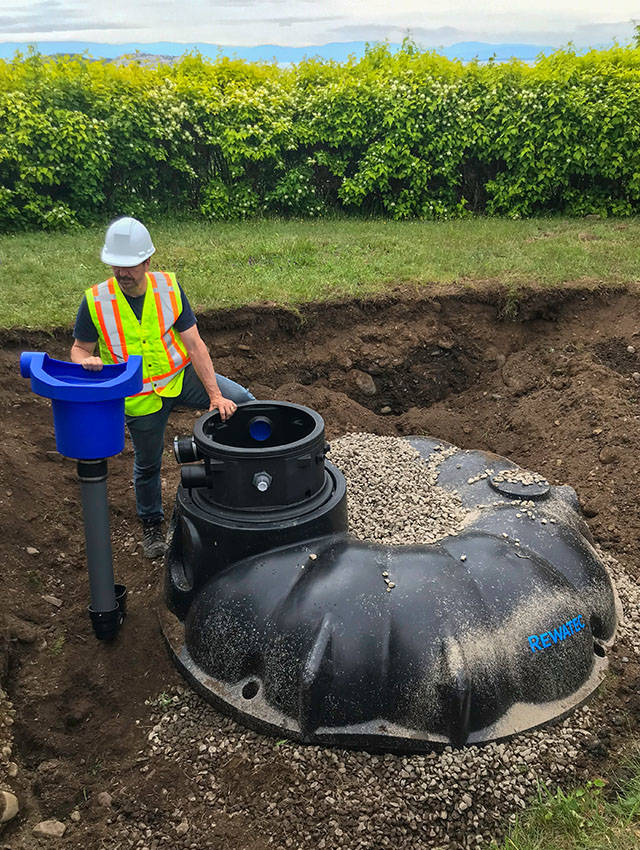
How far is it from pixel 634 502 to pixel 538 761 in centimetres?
214

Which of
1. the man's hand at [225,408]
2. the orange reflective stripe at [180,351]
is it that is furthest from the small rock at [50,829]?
the orange reflective stripe at [180,351]

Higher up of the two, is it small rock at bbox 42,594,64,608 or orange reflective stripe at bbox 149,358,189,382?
orange reflective stripe at bbox 149,358,189,382

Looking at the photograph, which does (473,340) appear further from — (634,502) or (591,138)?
(591,138)

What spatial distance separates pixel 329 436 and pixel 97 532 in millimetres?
2383

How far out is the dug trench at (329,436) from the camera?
2.77m

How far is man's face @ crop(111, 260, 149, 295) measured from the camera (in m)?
3.39

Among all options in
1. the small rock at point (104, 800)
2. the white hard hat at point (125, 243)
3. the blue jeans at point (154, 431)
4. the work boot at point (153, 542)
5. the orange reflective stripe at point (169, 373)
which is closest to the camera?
the small rock at point (104, 800)

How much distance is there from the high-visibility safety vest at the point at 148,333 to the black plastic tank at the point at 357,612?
1.46 ft

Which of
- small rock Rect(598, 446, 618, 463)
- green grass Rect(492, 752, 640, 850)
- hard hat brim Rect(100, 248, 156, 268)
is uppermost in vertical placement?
hard hat brim Rect(100, 248, 156, 268)

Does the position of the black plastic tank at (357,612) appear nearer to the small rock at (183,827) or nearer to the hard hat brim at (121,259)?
the small rock at (183,827)

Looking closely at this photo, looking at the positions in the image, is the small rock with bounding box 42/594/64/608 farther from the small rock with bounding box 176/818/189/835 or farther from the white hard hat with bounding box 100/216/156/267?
the white hard hat with bounding box 100/216/156/267

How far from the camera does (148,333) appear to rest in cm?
357

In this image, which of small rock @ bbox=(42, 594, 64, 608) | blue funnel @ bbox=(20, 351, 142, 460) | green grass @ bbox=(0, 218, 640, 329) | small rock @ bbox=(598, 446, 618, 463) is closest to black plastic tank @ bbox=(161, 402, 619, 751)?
blue funnel @ bbox=(20, 351, 142, 460)

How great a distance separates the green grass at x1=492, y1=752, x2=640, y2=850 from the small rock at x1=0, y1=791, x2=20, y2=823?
5.82ft
